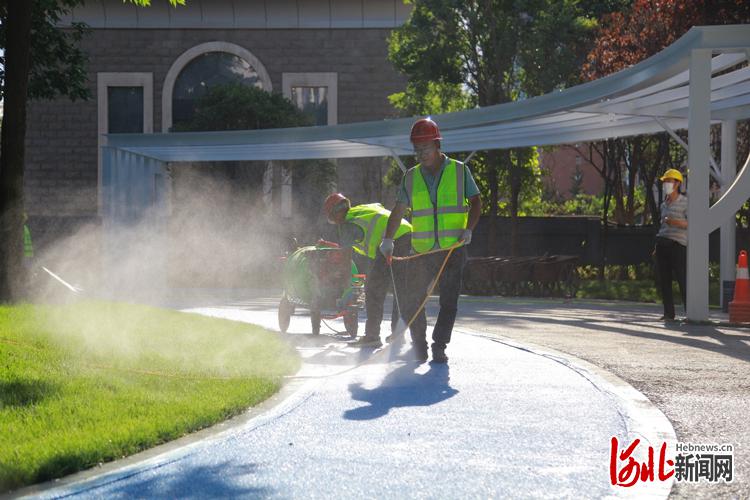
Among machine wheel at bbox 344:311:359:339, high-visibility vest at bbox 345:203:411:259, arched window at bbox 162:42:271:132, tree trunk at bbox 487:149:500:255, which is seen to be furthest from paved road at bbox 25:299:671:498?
arched window at bbox 162:42:271:132

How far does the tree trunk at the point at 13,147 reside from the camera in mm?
15445

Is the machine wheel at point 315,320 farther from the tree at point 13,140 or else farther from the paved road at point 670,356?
the tree at point 13,140

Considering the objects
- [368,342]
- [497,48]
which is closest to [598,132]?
[497,48]

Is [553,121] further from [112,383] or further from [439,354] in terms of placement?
[112,383]

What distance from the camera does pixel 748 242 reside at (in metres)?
30.2

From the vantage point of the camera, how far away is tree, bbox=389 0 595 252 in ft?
104

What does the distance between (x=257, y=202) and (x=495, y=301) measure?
14.7m

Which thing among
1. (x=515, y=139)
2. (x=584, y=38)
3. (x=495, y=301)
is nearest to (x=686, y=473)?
(x=495, y=301)

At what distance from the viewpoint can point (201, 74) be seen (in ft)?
129

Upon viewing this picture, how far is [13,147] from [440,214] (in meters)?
8.06

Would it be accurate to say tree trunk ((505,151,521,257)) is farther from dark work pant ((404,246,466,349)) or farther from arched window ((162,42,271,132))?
dark work pant ((404,246,466,349))

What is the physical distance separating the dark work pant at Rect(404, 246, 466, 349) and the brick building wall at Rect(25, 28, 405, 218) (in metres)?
27.9

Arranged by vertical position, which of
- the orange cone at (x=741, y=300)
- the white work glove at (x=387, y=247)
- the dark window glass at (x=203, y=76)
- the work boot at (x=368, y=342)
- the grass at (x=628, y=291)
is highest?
the dark window glass at (x=203, y=76)

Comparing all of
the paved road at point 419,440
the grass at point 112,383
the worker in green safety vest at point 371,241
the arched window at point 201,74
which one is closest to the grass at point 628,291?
the worker in green safety vest at point 371,241
